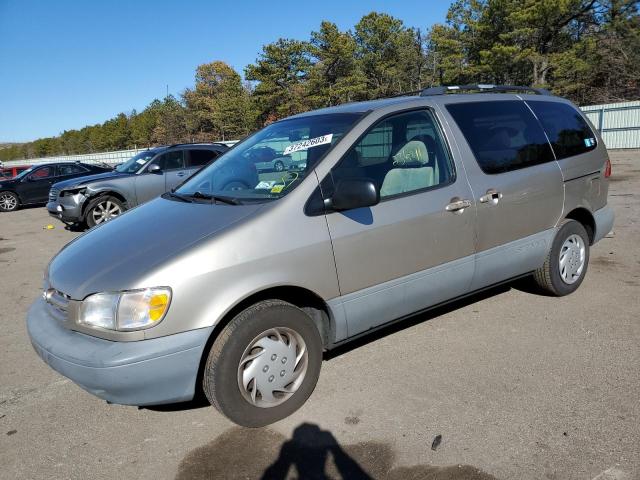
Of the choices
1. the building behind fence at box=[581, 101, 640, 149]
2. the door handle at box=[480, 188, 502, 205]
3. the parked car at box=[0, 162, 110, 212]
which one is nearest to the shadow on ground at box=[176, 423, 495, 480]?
→ the door handle at box=[480, 188, 502, 205]

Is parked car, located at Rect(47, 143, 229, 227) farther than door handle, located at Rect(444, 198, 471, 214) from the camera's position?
Yes

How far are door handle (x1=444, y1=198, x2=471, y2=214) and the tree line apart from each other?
37.5 metres

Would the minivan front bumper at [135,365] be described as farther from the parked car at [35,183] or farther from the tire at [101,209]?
the parked car at [35,183]

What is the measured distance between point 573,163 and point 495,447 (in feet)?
9.63

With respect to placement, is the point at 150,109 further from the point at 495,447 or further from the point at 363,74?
the point at 495,447

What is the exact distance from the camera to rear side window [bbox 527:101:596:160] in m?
4.58

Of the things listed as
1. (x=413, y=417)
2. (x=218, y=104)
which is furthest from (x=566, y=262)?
(x=218, y=104)

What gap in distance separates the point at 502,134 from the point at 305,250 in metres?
2.16

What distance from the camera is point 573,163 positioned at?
15.1ft

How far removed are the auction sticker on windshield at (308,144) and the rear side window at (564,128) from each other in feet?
7.30

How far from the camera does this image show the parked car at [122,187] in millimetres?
10320

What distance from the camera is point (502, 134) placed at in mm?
4188

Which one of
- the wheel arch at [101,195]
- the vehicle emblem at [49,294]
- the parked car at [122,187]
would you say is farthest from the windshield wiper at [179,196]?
the wheel arch at [101,195]

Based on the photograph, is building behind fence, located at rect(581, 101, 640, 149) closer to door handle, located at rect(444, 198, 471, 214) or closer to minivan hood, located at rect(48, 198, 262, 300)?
door handle, located at rect(444, 198, 471, 214)
